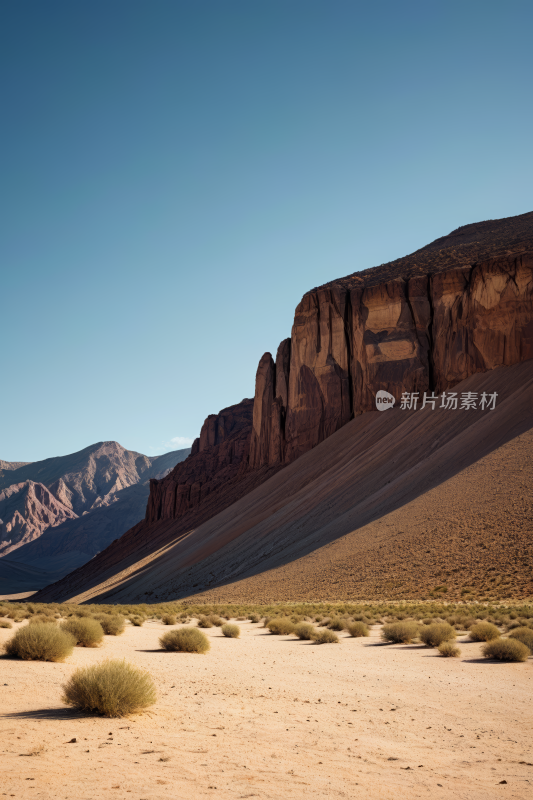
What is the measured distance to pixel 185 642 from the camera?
549 inches

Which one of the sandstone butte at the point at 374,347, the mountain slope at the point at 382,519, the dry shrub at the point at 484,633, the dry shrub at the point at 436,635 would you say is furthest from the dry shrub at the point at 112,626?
the sandstone butte at the point at 374,347

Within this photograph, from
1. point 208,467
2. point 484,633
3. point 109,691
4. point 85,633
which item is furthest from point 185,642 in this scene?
point 208,467

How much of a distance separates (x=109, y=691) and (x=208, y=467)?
82827 mm

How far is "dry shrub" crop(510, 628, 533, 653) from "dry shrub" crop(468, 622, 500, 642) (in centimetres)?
62

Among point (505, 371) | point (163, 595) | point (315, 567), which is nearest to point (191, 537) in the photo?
point (163, 595)

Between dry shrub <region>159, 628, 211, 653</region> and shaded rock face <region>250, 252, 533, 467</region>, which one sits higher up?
shaded rock face <region>250, 252, 533, 467</region>

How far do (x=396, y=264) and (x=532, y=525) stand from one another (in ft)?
146

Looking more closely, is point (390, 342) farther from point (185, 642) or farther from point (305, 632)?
point (185, 642)

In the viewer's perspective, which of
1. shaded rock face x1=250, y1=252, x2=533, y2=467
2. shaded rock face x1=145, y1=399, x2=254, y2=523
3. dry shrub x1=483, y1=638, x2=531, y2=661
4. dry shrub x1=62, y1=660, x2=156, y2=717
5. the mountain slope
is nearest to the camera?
dry shrub x1=62, y1=660, x2=156, y2=717

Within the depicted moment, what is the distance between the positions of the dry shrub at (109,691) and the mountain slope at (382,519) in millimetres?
22827

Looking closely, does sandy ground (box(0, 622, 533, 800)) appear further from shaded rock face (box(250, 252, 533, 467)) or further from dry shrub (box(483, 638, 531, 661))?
shaded rock face (box(250, 252, 533, 467))

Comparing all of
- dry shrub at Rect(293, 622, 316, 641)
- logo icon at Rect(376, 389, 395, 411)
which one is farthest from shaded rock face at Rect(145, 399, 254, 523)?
dry shrub at Rect(293, 622, 316, 641)

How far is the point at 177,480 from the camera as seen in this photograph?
88.6 meters

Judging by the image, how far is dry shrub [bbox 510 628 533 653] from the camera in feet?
48.6
